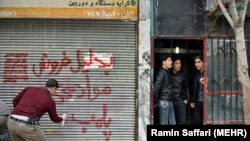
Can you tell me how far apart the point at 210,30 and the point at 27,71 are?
3.58m

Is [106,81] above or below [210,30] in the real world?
below

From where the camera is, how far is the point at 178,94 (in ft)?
31.6

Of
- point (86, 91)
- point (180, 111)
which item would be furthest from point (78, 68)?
point (180, 111)

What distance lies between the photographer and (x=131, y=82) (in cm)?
941

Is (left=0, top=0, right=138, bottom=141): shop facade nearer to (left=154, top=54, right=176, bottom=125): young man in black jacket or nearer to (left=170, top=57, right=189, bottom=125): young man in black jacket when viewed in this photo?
(left=154, top=54, right=176, bottom=125): young man in black jacket

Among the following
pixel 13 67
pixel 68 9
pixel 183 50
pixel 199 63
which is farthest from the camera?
pixel 183 50

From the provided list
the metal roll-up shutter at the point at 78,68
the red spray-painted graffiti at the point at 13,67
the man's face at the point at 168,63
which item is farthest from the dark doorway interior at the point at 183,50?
the red spray-painted graffiti at the point at 13,67

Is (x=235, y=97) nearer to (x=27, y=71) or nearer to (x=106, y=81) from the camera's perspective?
(x=106, y=81)

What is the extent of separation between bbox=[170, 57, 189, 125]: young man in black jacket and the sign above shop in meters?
1.44

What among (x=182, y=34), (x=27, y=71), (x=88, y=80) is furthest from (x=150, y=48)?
(x=27, y=71)

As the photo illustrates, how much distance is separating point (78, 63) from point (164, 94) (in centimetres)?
177

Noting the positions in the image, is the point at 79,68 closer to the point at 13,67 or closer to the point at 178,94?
the point at 13,67

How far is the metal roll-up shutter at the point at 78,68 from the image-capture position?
927cm

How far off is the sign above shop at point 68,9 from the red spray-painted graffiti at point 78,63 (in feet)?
2.44
